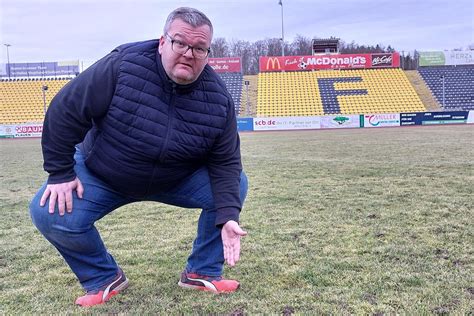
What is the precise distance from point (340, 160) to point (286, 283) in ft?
26.4

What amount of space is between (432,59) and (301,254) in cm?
5107

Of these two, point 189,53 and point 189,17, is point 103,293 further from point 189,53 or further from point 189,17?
point 189,17

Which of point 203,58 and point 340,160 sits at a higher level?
point 203,58

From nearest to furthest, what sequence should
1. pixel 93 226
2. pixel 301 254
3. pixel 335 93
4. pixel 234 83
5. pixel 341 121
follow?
pixel 93 226
pixel 301 254
pixel 341 121
pixel 335 93
pixel 234 83

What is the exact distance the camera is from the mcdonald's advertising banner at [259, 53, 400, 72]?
46219 mm

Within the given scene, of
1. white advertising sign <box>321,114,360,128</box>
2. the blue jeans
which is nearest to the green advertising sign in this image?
white advertising sign <box>321,114,360,128</box>

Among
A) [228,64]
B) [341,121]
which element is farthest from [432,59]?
[341,121]

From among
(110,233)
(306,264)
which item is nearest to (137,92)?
(306,264)

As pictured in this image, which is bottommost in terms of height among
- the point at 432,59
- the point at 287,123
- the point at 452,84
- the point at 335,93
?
the point at 287,123

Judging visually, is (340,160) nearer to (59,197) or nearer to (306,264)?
(306,264)

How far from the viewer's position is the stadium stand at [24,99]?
39656 millimetres

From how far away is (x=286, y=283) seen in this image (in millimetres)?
3115

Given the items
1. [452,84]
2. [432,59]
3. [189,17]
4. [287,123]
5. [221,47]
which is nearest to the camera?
[189,17]

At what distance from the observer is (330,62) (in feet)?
151
